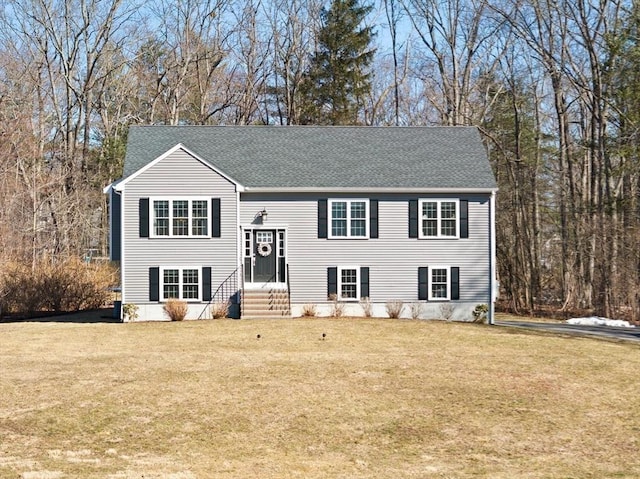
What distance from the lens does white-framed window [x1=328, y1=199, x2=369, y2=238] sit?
30.6 m

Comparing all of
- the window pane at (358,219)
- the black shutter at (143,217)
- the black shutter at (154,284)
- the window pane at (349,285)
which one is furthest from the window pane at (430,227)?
the black shutter at (143,217)

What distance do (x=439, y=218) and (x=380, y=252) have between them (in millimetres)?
2571

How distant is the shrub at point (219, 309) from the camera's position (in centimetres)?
2927

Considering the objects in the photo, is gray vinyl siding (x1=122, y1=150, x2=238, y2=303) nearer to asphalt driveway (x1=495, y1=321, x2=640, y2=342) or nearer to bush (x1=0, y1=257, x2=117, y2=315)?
bush (x1=0, y1=257, x2=117, y2=315)

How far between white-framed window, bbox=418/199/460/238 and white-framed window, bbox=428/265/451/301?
126 centimetres

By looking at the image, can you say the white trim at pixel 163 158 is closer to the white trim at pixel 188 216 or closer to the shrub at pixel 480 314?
the white trim at pixel 188 216

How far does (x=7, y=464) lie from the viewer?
11984 mm

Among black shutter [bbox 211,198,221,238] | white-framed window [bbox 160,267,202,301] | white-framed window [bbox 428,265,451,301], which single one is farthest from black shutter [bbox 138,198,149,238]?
white-framed window [bbox 428,265,451,301]

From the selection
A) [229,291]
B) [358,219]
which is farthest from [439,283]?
[229,291]

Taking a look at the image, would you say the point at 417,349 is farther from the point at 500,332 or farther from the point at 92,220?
the point at 92,220

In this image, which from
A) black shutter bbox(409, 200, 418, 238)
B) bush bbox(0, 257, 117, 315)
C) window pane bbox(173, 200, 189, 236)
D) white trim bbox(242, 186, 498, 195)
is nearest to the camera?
window pane bbox(173, 200, 189, 236)

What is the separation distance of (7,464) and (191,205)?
18.3m

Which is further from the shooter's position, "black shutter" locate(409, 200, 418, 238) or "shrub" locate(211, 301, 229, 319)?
"black shutter" locate(409, 200, 418, 238)

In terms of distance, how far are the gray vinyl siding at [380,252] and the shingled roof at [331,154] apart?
2.21ft
